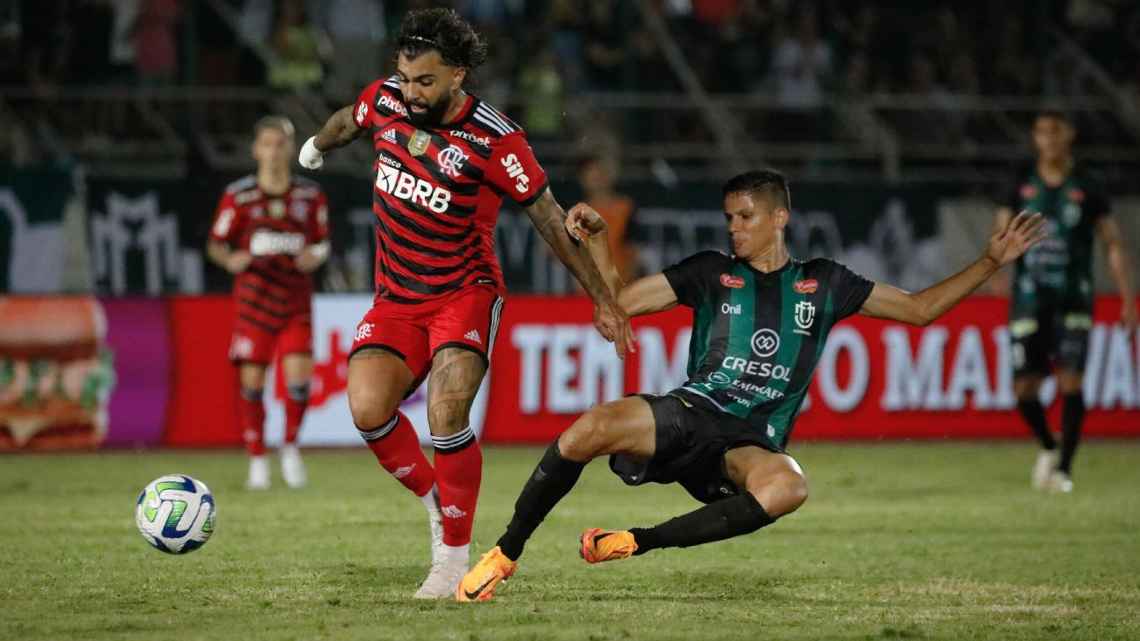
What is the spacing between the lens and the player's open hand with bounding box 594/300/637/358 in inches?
283

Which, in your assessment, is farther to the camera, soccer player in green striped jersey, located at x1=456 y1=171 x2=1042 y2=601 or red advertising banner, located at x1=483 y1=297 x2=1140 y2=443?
red advertising banner, located at x1=483 y1=297 x2=1140 y2=443

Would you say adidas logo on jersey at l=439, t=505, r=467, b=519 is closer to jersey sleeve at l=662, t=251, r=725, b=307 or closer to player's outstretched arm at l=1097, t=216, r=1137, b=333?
jersey sleeve at l=662, t=251, r=725, b=307

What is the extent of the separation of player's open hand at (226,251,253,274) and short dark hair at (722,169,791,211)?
5580 millimetres

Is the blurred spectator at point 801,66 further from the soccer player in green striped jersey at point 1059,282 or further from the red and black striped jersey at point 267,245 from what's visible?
the red and black striped jersey at point 267,245

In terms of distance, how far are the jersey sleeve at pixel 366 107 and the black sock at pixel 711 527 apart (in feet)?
6.96

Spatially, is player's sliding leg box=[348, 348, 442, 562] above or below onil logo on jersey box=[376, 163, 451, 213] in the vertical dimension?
below

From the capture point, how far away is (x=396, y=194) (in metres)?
7.70

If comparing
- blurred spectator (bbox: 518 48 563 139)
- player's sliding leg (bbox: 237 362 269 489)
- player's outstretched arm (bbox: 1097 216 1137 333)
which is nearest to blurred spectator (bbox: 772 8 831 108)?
blurred spectator (bbox: 518 48 563 139)

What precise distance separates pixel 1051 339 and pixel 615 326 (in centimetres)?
634

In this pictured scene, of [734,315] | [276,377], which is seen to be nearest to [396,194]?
[734,315]

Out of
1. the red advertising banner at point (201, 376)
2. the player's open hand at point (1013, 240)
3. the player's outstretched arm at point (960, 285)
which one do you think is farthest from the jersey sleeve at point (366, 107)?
the red advertising banner at point (201, 376)

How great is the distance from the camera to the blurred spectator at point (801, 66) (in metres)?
20.4

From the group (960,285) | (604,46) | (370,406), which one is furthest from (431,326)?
(604,46)

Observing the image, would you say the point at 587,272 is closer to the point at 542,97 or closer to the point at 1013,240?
the point at 1013,240
